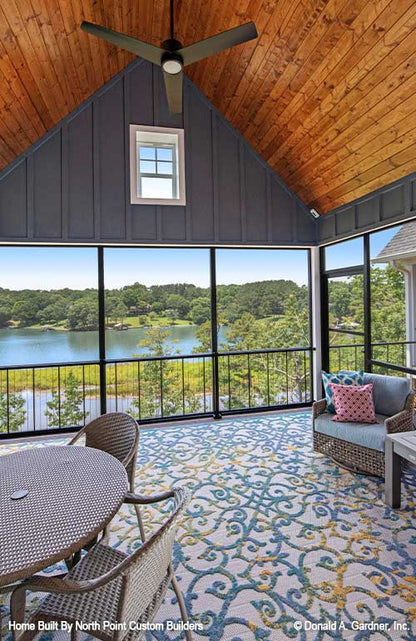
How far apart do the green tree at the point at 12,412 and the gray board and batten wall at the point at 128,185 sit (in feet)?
6.76

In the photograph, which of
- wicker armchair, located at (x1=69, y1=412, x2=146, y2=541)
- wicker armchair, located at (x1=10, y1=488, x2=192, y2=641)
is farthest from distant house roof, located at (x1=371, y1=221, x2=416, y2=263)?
wicker armchair, located at (x1=10, y1=488, x2=192, y2=641)

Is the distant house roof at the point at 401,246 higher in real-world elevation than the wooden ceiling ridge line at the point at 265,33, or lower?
lower

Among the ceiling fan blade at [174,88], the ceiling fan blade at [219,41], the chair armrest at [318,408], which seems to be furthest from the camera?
the chair armrest at [318,408]

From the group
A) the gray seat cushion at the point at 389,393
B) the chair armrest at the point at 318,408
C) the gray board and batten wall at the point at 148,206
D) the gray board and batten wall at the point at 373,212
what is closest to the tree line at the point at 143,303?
the gray board and batten wall at the point at 148,206

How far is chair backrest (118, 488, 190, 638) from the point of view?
3.74 ft

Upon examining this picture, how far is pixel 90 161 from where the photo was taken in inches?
173

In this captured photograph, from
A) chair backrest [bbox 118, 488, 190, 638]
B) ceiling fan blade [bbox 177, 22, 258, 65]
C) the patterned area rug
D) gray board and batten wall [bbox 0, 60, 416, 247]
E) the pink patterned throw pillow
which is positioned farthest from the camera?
gray board and batten wall [bbox 0, 60, 416, 247]

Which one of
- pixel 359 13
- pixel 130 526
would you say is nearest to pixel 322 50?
pixel 359 13

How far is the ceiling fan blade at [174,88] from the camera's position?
8.42 feet

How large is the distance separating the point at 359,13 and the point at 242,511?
13.1ft

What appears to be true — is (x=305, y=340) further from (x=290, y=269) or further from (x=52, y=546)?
(x=52, y=546)

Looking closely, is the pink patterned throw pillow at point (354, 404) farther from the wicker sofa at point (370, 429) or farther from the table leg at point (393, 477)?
the table leg at point (393, 477)

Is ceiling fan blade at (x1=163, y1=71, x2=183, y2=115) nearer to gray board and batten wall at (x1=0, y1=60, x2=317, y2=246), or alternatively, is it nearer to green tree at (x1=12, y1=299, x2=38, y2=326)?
gray board and batten wall at (x1=0, y1=60, x2=317, y2=246)

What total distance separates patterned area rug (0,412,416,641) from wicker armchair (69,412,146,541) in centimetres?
54
